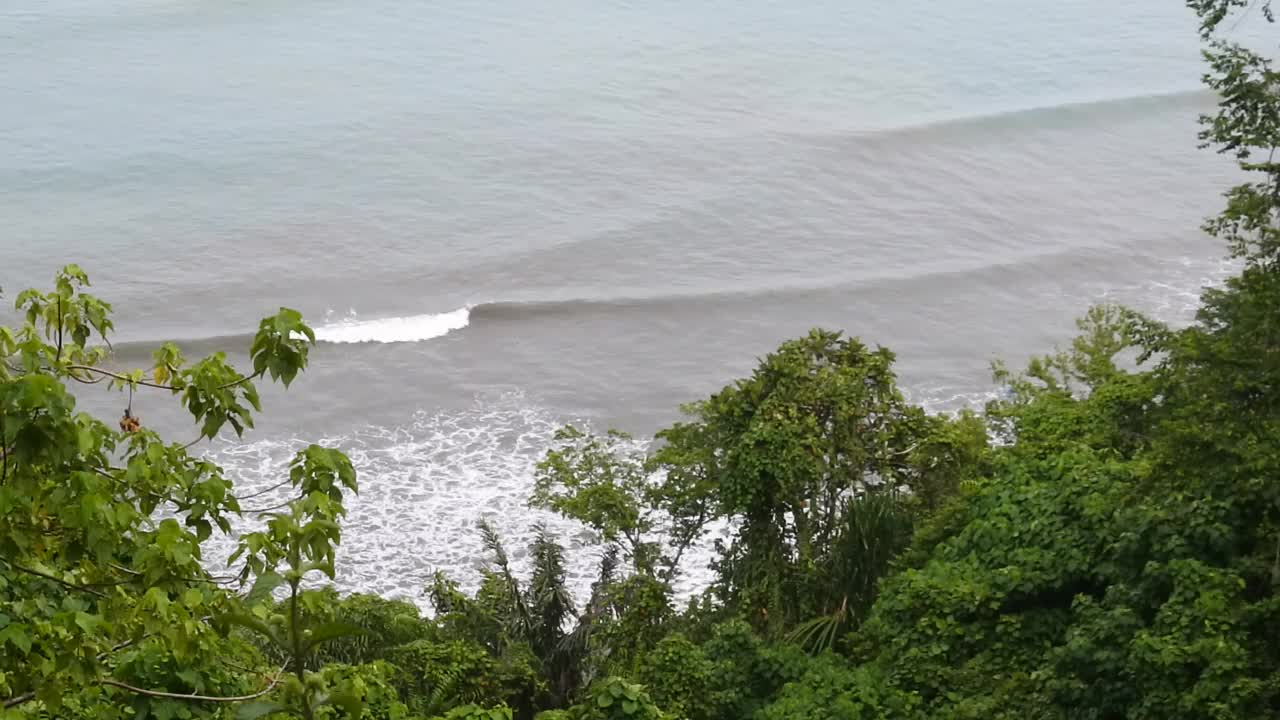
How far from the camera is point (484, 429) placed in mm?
22953

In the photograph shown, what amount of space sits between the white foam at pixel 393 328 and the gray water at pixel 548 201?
82 mm

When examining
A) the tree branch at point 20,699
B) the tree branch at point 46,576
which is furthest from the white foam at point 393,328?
the tree branch at point 20,699

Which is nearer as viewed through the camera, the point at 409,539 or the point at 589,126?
the point at 409,539

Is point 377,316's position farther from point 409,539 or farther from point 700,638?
point 700,638

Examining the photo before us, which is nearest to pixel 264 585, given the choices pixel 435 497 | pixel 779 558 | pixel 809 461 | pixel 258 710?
pixel 258 710

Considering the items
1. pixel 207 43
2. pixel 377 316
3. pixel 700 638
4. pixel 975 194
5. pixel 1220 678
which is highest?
pixel 207 43

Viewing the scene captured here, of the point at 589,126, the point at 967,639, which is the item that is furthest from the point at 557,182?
the point at 967,639

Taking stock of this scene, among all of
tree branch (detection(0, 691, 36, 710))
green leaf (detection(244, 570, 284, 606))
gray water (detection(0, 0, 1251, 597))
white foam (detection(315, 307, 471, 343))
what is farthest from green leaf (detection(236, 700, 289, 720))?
white foam (detection(315, 307, 471, 343))

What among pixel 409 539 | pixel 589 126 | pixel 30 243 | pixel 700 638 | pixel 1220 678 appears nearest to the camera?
pixel 1220 678

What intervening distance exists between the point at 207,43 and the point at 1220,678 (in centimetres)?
3821

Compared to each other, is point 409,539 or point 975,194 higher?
point 975,194

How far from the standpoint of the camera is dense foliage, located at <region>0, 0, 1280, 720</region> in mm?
5520

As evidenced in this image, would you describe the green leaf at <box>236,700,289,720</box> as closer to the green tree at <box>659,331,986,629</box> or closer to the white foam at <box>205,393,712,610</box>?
the green tree at <box>659,331,986,629</box>

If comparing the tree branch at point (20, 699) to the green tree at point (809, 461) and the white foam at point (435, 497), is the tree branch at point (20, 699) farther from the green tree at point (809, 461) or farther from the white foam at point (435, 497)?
the white foam at point (435, 497)
